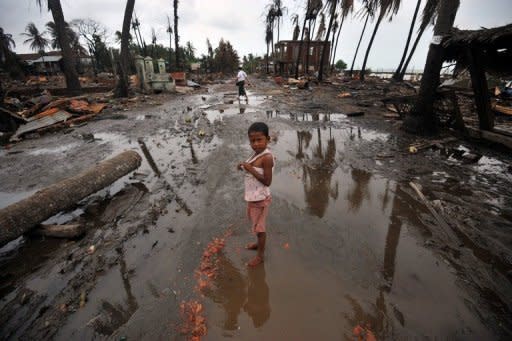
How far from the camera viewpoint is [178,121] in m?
8.31

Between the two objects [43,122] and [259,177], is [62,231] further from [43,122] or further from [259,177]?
[43,122]

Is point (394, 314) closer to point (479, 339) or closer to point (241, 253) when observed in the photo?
point (479, 339)

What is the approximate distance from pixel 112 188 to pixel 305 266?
11.1 feet

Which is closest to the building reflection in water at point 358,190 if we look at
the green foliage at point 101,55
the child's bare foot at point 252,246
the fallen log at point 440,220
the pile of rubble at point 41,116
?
the fallen log at point 440,220

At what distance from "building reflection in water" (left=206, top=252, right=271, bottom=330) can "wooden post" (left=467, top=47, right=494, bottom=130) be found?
6.84 meters

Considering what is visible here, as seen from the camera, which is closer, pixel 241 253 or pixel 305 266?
pixel 305 266

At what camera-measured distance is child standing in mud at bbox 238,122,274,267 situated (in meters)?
2.04

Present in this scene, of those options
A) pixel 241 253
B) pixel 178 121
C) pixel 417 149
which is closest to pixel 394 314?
pixel 241 253

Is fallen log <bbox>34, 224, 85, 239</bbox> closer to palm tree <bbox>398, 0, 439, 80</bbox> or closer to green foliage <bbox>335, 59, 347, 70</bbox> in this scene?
palm tree <bbox>398, 0, 439, 80</bbox>

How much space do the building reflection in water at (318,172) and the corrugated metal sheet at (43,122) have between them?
7.95 m

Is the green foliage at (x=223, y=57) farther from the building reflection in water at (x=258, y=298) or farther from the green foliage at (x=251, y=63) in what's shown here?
the building reflection in water at (x=258, y=298)

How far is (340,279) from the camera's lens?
2.13 m

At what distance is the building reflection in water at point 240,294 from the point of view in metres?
1.84

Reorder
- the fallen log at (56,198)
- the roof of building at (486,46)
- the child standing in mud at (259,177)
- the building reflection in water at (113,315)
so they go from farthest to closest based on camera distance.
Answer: the roof of building at (486,46)
the fallen log at (56,198)
the child standing in mud at (259,177)
the building reflection in water at (113,315)
